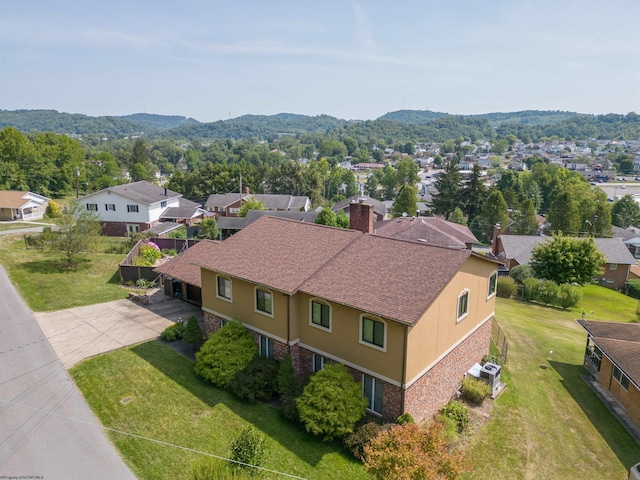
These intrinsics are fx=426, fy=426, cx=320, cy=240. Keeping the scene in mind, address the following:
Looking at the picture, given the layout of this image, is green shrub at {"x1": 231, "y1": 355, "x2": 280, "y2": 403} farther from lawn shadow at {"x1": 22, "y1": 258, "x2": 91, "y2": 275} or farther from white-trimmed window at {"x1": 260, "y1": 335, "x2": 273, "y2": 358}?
lawn shadow at {"x1": 22, "y1": 258, "x2": 91, "y2": 275}

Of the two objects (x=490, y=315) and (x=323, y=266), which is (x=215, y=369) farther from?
(x=490, y=315)

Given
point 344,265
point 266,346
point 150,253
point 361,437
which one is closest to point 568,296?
point 344,265

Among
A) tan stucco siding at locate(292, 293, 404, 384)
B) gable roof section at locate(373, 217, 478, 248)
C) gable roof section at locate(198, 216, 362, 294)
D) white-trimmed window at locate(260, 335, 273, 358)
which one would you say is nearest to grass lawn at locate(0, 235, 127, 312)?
gable roof section at locate(198, 216, 362, 294)

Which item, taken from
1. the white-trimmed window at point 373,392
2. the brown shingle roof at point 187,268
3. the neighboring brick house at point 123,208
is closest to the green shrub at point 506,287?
the brown shingle roof at point 187,268

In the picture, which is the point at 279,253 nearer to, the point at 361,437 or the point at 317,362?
the point at 317,362

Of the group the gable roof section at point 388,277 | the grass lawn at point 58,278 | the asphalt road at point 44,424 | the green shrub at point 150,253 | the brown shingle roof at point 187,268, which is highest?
the gable roof section at point 388,277

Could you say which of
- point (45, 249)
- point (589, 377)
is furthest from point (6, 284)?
point (589, 377)

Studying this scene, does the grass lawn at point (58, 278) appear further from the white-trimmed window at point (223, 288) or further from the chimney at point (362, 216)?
the chimney at point (362, 216)
